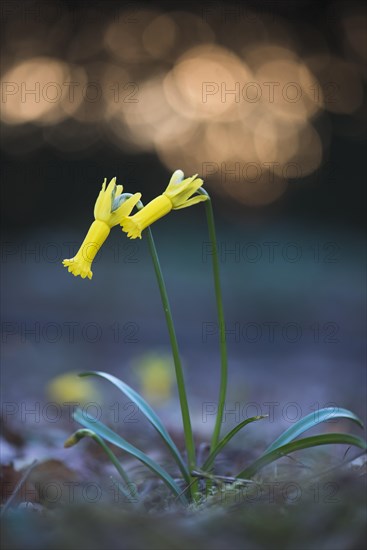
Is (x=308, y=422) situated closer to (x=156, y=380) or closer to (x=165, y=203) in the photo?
(x=165, y=203)

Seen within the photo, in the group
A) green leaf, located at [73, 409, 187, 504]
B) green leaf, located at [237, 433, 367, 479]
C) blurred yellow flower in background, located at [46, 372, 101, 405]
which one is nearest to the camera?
green leaf, located at [237, 433, 367, 479]

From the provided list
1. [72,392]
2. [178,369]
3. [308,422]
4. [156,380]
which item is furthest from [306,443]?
[156,380]

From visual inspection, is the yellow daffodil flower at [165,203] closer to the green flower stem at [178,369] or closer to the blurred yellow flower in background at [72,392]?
the green flower stem at [178,369]

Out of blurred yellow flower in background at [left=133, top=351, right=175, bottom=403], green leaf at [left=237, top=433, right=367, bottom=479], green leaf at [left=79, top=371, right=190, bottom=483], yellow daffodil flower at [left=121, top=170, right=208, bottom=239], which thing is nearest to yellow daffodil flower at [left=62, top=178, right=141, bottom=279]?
yellow daffodil flower at [left=121, top=170, right=208, bottom=239]

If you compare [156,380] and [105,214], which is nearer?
[105,214]

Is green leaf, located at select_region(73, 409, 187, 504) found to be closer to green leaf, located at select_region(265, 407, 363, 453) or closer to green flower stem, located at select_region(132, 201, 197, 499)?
green flower stem, located at select_region(132, 201, 197, 499)

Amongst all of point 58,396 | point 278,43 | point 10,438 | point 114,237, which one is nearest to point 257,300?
point 114,237
